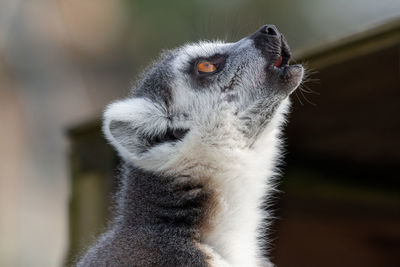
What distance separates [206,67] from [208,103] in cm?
25

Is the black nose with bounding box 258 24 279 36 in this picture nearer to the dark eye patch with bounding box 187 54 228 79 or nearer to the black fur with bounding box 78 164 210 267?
the dark eye patch with bounding box 187 54 228 79

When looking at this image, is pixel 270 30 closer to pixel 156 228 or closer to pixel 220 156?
pixel 220 156

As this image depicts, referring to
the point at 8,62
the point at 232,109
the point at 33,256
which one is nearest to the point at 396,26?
the point at 232,109

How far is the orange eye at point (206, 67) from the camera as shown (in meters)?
3.49

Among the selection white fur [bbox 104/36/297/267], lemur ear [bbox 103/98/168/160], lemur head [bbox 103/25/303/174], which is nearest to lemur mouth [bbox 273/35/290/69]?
lemur head [bbox 103/25/303/174]

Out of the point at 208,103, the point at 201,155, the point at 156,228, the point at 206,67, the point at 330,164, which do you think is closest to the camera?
the point at 156,228

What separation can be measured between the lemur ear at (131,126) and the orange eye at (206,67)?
1.24ft

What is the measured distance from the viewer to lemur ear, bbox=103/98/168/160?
128 inches

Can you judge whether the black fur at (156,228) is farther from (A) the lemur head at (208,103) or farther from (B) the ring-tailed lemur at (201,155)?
(A) the lemur head at (208,103)

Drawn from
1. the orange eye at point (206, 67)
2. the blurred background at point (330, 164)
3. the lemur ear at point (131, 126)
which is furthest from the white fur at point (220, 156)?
the blurred background at point (330, 164)

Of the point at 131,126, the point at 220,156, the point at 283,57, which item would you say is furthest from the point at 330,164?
the point at 131,126

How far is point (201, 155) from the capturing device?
3189 mm

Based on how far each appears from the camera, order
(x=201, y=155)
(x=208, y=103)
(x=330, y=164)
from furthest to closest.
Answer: (x=330, y=164) < (x=208, y=103) < (x=201, y=155)

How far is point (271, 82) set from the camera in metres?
3.35
